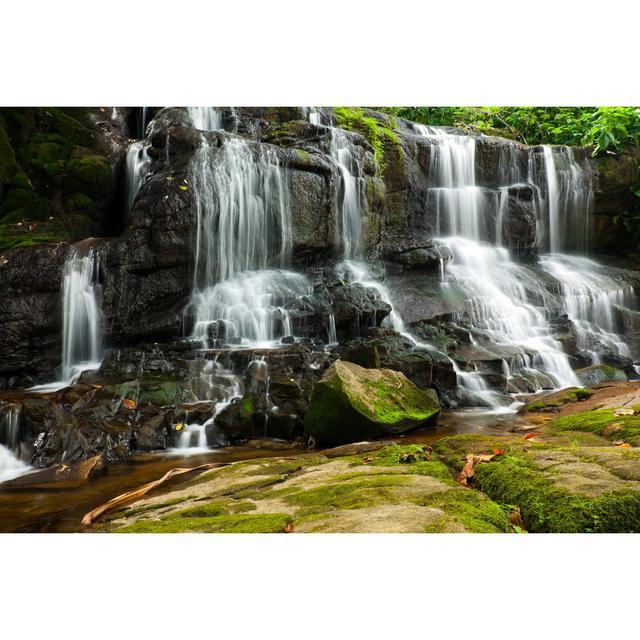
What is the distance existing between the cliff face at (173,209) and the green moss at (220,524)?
22.7ft

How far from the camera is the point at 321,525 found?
263 centimetres

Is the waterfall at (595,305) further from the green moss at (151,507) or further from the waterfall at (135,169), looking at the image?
the waterfall at (135,169)

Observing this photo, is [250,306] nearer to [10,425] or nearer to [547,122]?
[10,425]

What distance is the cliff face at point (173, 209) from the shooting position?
969 centimetres

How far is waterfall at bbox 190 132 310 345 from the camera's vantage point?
10.1 metres

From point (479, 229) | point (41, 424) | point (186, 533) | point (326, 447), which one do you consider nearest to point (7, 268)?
point (41, 424)

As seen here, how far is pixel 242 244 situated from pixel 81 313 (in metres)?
3.46

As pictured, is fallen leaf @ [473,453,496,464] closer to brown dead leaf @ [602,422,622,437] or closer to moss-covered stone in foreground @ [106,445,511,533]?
moss-covered stone in foreground @ [106,445,511,533]

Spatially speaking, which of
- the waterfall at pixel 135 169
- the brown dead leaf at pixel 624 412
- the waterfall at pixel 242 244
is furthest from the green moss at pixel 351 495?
the waterfall at pixel 135 169

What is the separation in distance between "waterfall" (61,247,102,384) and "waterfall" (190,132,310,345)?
1.79 metres

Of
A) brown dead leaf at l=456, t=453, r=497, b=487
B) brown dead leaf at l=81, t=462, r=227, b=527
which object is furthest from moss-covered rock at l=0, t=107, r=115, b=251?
brown dead leaf at l=456, t=453, r=497, b=487

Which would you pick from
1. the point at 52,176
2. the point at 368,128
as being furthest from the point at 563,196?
the point at 52,176

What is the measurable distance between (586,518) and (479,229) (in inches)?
507

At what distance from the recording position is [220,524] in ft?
9.75
